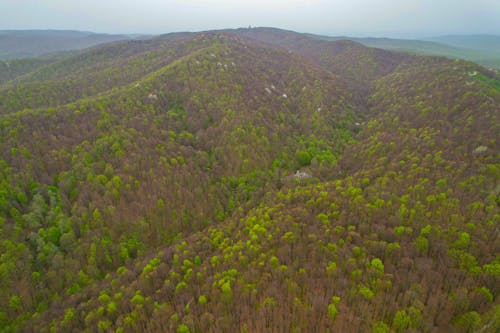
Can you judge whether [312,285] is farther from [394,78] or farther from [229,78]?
[394,78]

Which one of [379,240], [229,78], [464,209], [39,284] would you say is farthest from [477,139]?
[39,284]

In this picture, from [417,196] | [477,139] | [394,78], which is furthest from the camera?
[394,78]

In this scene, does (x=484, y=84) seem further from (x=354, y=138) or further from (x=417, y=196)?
(x=417, y=196)

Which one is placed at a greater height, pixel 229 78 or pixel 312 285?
pixel 229 78

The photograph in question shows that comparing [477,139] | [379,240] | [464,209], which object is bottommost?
[379,240]

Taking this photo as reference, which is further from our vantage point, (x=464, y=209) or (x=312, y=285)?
(x=464, y=209)

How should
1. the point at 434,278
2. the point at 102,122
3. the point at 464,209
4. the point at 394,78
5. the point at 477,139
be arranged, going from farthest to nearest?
the point at 394,78 → the point at 102,122 → the point at 477,139 → the point at 464,209 → the point at 434,278

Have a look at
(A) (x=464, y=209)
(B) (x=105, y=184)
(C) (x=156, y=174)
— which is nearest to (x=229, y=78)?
(C) (x=156, y=174)
